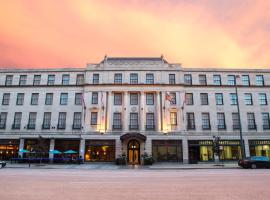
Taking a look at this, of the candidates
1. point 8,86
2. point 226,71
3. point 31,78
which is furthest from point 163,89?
point 8,86

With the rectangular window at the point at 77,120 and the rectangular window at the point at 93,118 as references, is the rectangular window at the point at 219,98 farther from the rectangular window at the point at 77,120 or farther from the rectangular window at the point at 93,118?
the rectangular window at the point at 77,120

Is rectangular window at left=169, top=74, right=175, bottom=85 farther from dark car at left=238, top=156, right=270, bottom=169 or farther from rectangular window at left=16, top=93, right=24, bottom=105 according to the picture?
rectangular window at left=16, top=93, right=24, bottom=105

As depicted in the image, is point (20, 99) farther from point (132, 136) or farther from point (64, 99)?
point (132, 136)

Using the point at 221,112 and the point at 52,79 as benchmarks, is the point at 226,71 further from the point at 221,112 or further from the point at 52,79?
the point at 52,79

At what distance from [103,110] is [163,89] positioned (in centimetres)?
1061

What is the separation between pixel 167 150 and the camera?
32875 mm

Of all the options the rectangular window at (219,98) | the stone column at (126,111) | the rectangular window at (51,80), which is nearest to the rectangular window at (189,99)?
the rectangular window at (219,98)

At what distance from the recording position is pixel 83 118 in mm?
33906

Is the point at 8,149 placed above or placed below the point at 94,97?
below

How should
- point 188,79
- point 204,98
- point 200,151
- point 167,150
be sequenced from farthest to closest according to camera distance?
1. point 188,79
2. point 204,98
3. point 200,151
4. point 167,150

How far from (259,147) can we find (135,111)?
834 inches

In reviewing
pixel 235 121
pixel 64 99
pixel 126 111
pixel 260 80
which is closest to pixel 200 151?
pixel 235 121

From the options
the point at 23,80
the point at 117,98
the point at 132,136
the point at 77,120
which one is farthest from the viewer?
the point at 23,80
